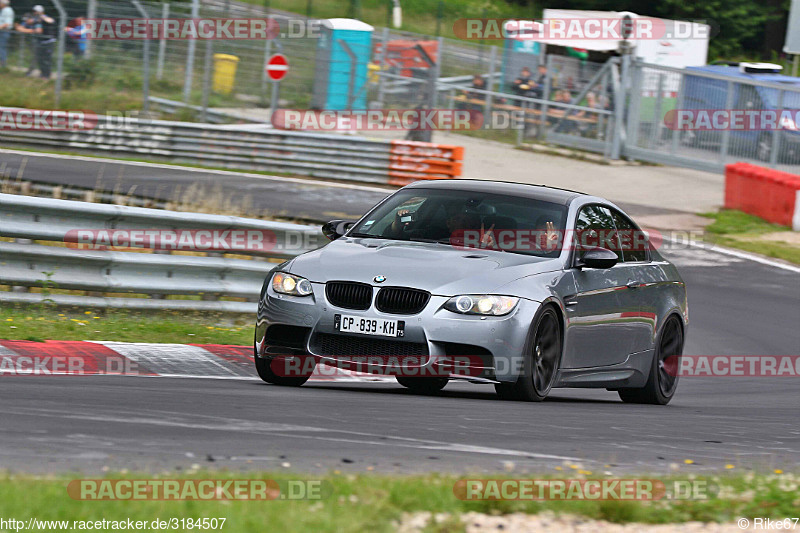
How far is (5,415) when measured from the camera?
5898mm

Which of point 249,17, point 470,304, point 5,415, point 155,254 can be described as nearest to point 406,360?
point 470,304

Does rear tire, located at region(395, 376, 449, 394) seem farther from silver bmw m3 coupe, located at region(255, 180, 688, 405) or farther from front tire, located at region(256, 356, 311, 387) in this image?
front tire, located at region(256, 356, 311, 387)

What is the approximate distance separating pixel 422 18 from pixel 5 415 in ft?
148

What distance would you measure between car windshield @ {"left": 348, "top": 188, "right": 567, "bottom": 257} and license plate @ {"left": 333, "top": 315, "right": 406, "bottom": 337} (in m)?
1.14

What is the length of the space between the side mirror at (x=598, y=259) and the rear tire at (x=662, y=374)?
1.52 m

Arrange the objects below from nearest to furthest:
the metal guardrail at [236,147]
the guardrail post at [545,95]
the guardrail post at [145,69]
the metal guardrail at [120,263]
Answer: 1. the metal guardrail at [120,263]
2. the metal guardrail at [236,147]
3. the guardrail post at [145,69]
4. the guardrail post at [545,95]

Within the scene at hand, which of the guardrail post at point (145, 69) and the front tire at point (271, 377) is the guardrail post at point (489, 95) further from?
the front tire at point (271, 377)

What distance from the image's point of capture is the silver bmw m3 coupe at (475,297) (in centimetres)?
758

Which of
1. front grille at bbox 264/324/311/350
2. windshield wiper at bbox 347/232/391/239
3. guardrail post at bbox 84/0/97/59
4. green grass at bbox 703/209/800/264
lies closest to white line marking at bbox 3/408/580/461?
front grille at bbox 264/324/311/350

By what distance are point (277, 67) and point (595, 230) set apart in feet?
60.7

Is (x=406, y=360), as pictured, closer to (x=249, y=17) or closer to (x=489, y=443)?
(x=489, y=443)

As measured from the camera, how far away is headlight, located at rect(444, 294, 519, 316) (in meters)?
7.57

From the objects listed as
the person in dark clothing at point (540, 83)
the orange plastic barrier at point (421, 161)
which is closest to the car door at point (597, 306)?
the orange plastic barrier at point (421, 161)

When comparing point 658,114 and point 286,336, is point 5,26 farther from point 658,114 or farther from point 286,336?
point 286,336
